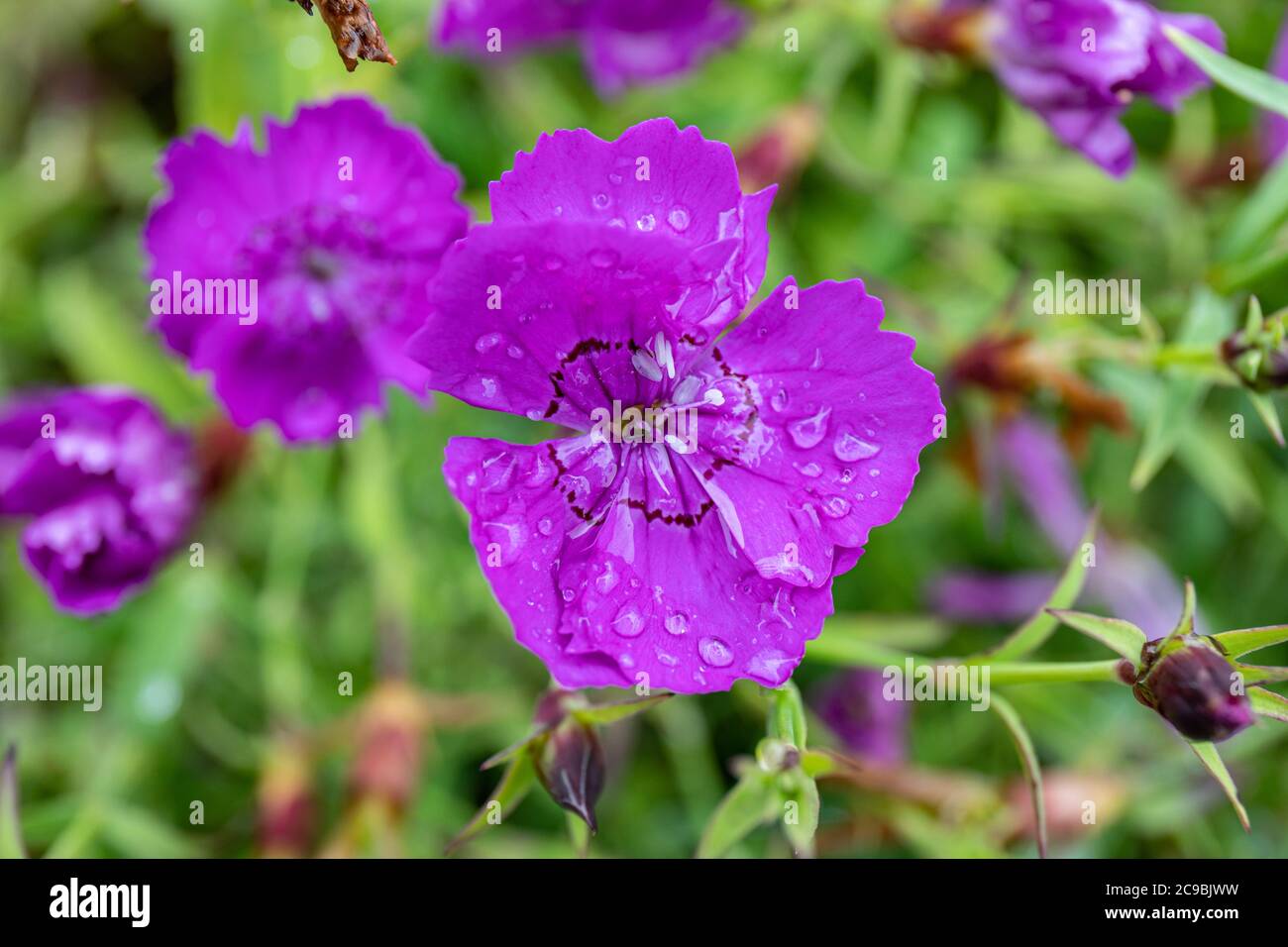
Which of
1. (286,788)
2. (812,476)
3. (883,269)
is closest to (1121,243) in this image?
(883,269)

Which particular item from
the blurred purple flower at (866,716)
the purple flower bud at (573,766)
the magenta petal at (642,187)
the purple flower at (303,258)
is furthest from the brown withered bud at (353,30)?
the blurred purple flower at (866,716)

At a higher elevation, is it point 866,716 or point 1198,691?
point 1198,691

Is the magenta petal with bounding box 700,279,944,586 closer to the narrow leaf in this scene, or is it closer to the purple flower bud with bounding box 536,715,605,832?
the purple flower bud with bounding box 536,715,605,832

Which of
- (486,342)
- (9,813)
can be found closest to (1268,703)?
(486,342)

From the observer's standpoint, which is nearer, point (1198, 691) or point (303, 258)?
point (1198, 691)

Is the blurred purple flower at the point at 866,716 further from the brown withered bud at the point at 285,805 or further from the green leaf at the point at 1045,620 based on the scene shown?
the brown withered bud at the point at 285,805

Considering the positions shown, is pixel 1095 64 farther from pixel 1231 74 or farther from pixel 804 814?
pixel 804 814

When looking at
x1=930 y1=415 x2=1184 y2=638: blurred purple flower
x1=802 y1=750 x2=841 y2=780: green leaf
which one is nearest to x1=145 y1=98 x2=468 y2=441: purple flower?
x1=802 y1=750 x2=841 y2=780: green leaf
